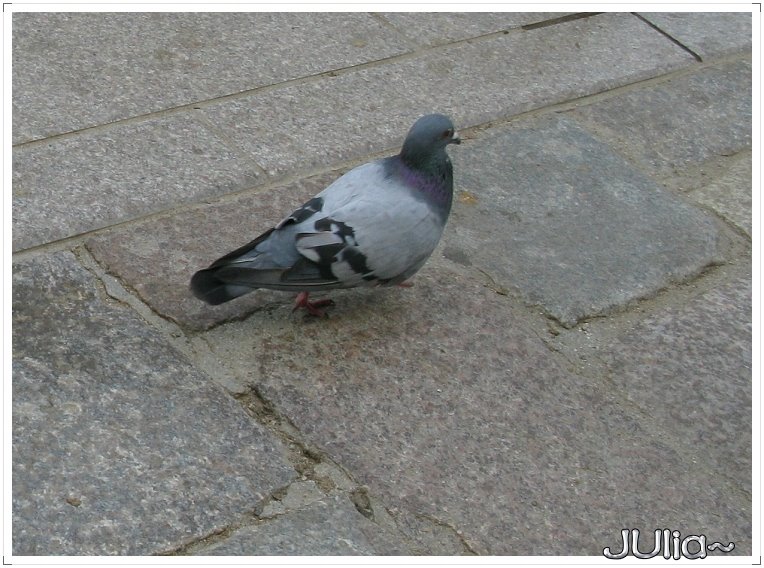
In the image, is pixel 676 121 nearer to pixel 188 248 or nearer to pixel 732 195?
pixel 732 195

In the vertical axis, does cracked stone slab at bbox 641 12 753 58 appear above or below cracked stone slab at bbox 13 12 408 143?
below

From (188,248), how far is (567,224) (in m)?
1.55

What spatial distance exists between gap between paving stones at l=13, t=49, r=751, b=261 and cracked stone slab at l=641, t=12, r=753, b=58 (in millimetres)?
74

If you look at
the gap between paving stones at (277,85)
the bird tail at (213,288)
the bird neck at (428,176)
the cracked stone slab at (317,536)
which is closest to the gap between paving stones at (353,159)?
the gap between paving stones at (277,85)

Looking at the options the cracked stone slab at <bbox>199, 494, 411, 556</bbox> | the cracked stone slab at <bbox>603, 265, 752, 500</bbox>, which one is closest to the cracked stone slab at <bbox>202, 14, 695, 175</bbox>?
the cracked stone slab at <bbox>603, 265, 752, 500</bbox>

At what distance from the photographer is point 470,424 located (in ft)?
10.7

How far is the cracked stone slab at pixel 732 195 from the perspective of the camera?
14.5 feet

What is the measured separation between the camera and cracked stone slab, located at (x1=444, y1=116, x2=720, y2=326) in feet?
12.9

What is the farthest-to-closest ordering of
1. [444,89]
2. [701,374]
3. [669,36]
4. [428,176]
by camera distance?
[669,36]
[444,89]
[701,374]
[428,176]

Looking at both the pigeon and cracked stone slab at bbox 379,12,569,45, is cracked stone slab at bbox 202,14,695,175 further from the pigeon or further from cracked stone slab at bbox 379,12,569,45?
the pigeon

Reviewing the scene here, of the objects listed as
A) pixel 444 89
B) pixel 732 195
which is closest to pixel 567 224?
pixel 732 195

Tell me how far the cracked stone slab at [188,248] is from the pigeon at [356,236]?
20cm

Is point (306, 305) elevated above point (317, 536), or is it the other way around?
point (306, 305)

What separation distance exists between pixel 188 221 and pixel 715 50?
315cm
